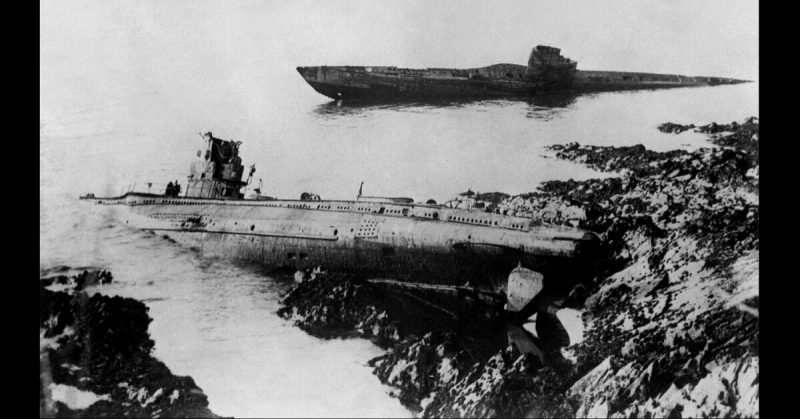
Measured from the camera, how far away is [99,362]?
4.11 meters

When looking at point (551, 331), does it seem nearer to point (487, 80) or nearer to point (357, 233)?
point (357, 233)

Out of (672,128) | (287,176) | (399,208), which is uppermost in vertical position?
(672,128)

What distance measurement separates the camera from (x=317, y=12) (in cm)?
439

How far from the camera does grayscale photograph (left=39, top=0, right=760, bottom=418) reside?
4.01m

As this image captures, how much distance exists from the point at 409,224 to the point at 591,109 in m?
1.62

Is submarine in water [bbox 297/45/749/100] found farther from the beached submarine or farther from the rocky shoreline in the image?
the beached submarine

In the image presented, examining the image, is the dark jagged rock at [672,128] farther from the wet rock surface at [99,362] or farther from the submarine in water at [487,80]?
the wet rock surface at [99,362]

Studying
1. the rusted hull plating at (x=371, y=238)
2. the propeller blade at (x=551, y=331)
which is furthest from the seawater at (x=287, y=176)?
the propeller blade at (x=551, y=331)

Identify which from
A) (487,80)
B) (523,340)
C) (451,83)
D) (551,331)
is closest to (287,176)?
(451,83)

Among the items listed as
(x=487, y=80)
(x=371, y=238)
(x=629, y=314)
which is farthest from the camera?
(x=487, y=80)

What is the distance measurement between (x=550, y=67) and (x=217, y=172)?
104 inches

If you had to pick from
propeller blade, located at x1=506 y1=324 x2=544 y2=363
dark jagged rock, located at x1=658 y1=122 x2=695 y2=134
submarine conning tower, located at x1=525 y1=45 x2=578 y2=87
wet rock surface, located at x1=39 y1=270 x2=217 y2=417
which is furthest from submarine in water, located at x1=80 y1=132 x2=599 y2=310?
submarine conning tower, located at x1=525 y1=45 x2=578 y2=87

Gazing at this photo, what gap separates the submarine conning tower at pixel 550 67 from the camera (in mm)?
4359
